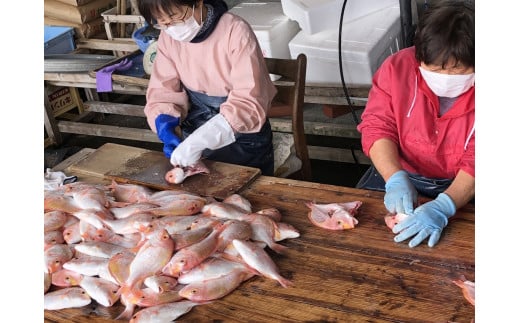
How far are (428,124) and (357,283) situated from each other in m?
0.90

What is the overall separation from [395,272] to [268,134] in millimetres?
1482

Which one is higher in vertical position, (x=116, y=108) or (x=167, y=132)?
(x=167, y=132)

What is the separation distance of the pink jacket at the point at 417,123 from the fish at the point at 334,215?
45 centimetres

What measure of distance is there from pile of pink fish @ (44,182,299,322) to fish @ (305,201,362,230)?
0.13 m

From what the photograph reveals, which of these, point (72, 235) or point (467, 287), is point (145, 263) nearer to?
point (72, 235)

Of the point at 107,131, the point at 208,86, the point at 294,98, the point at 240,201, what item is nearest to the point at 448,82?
the point at 240,201

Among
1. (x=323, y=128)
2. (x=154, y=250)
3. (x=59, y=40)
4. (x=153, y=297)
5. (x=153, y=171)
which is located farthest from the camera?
(x=59, y=40)

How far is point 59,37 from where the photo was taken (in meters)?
5.84

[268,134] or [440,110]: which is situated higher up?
[440,110]

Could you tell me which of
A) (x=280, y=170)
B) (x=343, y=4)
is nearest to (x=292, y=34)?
(x=343, y=4)

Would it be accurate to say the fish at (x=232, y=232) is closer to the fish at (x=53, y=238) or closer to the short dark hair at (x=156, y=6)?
the fish at (x=53, y=238)

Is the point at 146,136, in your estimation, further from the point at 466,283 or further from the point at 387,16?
the point at 466,283

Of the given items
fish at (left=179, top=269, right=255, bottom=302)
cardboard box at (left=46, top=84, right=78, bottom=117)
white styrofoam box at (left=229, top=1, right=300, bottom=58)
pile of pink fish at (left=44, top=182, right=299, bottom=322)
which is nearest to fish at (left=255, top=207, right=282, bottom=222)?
pile of pink fish at (left=44, top=182, right=299, bottom=322)

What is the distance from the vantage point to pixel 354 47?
4141mm
